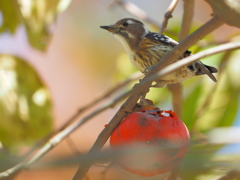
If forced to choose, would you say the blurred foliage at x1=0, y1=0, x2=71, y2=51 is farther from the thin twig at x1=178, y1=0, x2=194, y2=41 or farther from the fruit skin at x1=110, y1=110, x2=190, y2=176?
the fruit skin at x1=110, y1=110, x2=190, y2=176

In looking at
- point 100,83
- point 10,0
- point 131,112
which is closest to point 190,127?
point 131,112

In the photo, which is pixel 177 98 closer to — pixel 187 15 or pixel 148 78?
pixel 187 15

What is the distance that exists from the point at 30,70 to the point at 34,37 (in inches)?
12.3

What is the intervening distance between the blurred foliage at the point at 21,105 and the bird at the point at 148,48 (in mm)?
612

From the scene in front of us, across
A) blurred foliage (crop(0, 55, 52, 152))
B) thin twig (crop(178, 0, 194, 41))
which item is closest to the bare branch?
thin twig (crop(178, 0, 194, 41))

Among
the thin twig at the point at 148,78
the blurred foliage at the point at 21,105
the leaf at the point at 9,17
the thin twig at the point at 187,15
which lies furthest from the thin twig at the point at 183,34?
the leaf at the point at 9,17

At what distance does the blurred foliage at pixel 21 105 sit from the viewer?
2.62 metres

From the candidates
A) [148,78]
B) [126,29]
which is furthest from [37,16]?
[148,78]

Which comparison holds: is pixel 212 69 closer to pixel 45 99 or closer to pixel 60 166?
pixel 45 99

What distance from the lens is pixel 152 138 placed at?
66.1 inches

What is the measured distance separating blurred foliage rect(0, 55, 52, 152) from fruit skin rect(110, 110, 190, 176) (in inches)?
41.4

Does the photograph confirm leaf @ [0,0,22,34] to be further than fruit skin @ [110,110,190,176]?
Yes

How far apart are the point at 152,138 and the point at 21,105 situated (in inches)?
49.0

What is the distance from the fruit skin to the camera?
1626 millimetres
